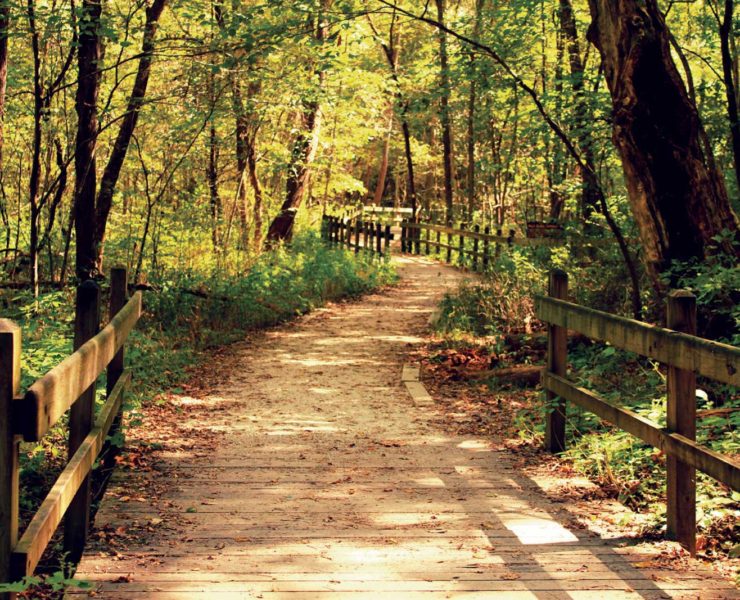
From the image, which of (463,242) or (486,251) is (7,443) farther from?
(463,242)

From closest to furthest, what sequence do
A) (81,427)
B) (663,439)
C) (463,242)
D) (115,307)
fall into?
1. (81,427)
2. (663,439)
3. (115,307)
4. (463,242)

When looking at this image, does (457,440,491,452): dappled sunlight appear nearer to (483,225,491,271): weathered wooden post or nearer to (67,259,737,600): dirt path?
(67,259,737,600): dirt path

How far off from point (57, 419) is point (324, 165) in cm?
1812

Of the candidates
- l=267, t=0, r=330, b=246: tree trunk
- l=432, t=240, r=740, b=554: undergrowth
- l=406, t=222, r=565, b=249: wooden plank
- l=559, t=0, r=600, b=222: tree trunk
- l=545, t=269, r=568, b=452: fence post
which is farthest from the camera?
l=267, t=0, r=330, b=246: tree trunk

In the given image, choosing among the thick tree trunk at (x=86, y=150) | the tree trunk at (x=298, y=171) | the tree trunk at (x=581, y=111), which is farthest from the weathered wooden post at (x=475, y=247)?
the thick tree trunk at (x=86, y=150)

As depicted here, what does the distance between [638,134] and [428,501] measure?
5.03 metres

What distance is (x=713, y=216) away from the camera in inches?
358

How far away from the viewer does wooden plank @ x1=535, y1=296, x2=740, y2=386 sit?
4172mm

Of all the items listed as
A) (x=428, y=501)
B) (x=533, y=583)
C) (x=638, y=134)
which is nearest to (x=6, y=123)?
(x=638, y=134)

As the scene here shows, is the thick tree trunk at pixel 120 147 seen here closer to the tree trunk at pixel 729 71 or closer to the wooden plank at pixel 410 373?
the wooden plank at pixel 410 373

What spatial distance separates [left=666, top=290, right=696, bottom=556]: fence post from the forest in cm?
24

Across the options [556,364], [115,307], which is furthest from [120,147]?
[556,364]

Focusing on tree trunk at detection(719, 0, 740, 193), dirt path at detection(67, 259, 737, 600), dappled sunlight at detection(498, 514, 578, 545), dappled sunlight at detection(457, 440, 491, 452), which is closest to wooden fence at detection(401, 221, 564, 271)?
tree trunk at detection(719, 0, 740, 193)

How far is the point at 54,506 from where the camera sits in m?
3.40
